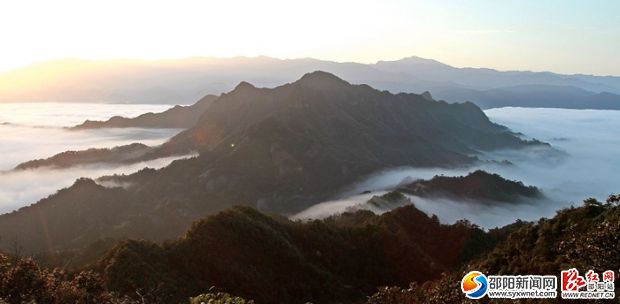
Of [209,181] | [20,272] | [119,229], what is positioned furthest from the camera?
[209,181]

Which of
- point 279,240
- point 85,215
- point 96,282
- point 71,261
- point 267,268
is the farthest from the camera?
point 85,215

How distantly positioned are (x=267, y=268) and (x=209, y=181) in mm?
137113

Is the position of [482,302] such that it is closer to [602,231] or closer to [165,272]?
[602,231]

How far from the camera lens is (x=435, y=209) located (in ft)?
571

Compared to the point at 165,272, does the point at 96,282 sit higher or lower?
higher

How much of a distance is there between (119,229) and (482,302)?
13755cm

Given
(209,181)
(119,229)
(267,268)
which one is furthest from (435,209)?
(267,268)

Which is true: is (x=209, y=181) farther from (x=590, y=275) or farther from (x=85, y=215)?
(x=590, y=275)

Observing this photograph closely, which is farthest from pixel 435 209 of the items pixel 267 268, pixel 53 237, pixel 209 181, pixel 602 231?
pixel 602 231

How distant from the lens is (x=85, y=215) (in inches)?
6496

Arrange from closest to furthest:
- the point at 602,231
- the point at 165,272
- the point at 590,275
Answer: the point at 590,275 → the point at 602,231 → the point at 165,272

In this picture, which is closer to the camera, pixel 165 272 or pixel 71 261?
pixel 165 272

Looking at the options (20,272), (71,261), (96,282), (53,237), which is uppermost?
(20,272)

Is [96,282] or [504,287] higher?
[504,287]
